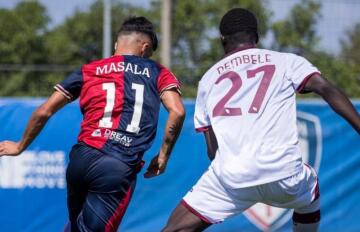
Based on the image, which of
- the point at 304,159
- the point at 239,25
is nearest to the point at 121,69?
the point at 239,25

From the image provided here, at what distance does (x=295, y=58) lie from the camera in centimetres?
508

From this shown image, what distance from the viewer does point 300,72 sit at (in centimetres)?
501

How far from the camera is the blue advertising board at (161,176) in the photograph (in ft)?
29.3

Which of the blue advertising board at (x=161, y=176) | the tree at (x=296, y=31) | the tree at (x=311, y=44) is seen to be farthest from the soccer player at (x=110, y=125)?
the tree at (x=296, y=31)

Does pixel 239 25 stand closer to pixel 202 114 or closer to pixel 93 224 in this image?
pixel 202 114

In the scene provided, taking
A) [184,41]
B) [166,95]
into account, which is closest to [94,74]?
[166,95]

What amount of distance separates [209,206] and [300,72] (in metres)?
1.00

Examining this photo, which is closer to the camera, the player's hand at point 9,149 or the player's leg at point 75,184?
the player's leg at point 75,184

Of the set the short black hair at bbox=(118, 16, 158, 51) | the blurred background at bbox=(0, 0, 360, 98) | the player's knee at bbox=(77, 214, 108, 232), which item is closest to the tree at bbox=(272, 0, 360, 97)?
the blurred background at bbox=(0, 0, 360, 98)

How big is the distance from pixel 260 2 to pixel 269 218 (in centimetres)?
1630

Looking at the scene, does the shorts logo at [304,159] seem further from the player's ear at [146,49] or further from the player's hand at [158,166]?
the player's ear at [146,49]

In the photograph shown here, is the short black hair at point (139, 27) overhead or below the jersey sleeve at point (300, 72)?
overhead

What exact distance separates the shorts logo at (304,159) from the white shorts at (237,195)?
388 centimetres

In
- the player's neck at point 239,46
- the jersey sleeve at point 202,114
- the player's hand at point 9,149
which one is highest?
the player's neck at point 239,46
